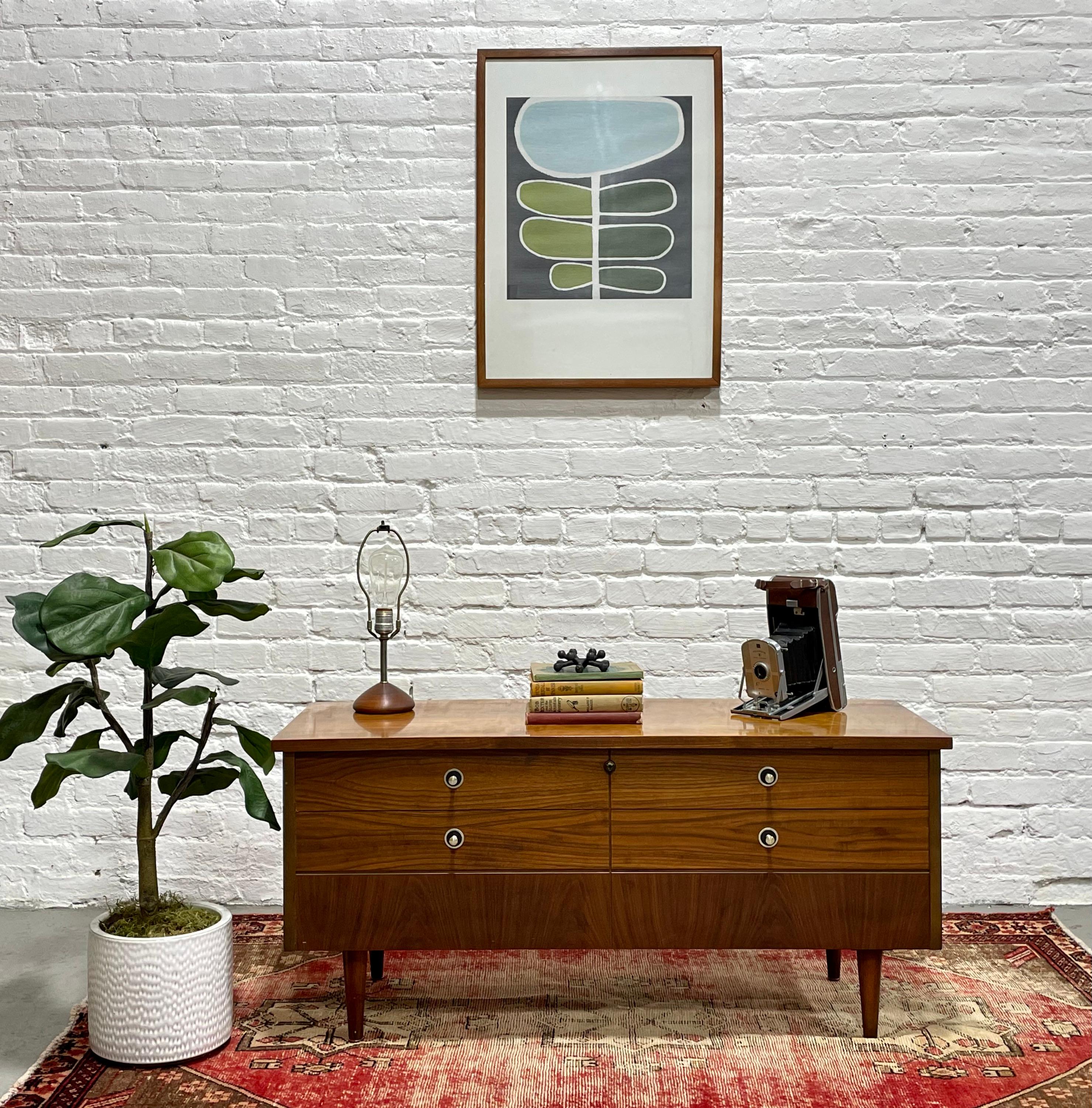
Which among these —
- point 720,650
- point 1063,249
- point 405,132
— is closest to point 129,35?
point 405,132

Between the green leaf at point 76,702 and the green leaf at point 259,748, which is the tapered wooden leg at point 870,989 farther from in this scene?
the green leaf at point 76,702

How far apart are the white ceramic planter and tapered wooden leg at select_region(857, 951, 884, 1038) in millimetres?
1303

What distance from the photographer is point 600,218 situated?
3.00 m

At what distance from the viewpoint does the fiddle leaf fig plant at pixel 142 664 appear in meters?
2.11

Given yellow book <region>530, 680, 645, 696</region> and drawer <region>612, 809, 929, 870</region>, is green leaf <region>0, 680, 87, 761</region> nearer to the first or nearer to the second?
yellow book <region>530, 680, 645, 696</region>

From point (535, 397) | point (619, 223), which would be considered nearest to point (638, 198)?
point (619, 223)

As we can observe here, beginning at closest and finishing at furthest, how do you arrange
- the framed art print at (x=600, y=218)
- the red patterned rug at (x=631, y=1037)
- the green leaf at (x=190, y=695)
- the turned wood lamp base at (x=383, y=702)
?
the red patterned rug at (x=631, y=1037) < the green leaf at (x=190, y=695) < the turned wood lamp base at (x=383, y=702) < the framed art print at (x=600, y=218)

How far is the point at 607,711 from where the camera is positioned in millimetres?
2344

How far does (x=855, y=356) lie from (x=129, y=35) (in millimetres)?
2175

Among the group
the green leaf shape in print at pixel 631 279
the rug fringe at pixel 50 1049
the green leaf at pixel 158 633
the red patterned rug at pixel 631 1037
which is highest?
the green leaf shape in print at pixel 631 279

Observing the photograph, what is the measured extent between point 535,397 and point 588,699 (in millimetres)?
1015

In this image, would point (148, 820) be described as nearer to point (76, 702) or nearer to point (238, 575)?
point (76, 702)

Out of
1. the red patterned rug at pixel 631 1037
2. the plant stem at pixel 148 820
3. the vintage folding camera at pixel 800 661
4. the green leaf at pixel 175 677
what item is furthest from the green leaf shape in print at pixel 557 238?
the red patterned rug at pixel 631 1037

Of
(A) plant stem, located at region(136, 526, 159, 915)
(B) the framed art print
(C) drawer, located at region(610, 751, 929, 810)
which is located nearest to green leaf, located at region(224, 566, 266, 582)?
(A) plant stem, located at region(136, 526, 159, 915)
